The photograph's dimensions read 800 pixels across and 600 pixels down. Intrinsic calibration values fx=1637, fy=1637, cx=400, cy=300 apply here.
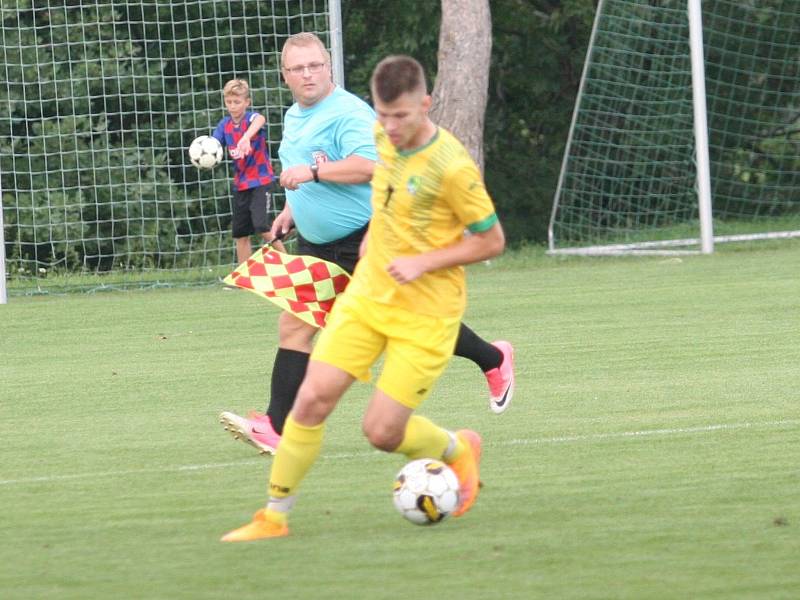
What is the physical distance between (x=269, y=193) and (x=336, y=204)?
834 centimetres

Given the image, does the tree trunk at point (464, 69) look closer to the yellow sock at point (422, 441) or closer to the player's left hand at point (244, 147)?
the player's left hand at point (244, 147)

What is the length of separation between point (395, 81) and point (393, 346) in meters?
0.88

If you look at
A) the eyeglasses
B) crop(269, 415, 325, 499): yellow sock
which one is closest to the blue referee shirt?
the eyeglasses

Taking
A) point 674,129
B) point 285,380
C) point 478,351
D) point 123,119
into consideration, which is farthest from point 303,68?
point 674,129

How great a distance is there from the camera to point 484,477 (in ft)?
21.2

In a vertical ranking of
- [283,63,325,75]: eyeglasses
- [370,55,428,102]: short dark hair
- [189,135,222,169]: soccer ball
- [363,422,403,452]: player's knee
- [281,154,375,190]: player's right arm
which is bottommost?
[189,135,222,169]: soccer ball

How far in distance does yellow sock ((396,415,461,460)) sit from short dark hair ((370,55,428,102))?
116cm

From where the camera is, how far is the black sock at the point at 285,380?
272 inches

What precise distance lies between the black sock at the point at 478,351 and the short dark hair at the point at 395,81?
7.40ft

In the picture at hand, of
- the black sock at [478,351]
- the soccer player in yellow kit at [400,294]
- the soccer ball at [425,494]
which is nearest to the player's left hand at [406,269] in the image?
the soccer player in yellow kit at [400,294]

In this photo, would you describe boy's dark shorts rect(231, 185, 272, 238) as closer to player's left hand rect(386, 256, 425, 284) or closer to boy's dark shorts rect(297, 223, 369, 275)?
boy's dark shorts rect(297, 223, 369, 275)

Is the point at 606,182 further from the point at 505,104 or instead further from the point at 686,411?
the point at 686,411

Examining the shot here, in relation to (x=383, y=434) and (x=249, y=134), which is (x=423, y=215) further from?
(x=249, y=134)

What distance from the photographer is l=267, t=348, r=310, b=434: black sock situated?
22.7 ft
